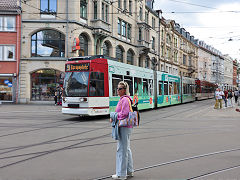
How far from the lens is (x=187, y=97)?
3156 centimetres

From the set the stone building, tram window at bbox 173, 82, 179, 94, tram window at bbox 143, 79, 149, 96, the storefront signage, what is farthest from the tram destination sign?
the stone building

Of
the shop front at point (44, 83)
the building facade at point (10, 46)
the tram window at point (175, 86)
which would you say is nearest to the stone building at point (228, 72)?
the tram window at point (175, 86)

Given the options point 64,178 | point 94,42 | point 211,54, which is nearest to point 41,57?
point 94,42

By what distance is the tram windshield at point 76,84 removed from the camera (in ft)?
Answer: 44.4

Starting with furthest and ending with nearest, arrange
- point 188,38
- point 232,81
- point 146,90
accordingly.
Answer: point 232,81 → point 188,38 → point 146,90

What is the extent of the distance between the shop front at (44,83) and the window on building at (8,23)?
506 cm

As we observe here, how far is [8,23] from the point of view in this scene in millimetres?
27750

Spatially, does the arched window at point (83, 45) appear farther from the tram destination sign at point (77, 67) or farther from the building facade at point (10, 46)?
the tram destination sign at point (77, 67)

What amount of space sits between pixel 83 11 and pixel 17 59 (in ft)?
27.4

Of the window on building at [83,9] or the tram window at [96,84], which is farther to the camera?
the window on building at [83,9]

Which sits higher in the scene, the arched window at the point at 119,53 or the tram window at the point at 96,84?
the arched window at the point at 119,53

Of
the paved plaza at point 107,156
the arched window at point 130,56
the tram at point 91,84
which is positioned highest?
the arched window at point 130,56

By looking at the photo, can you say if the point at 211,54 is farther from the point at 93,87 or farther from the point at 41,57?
the point at 93,87

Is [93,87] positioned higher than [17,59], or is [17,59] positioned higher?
[17,59]
